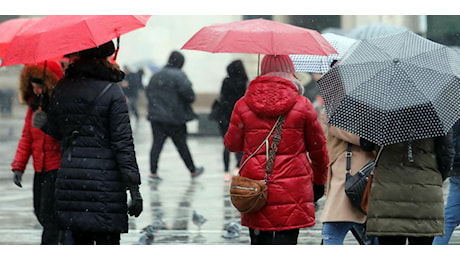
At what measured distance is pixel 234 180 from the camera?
6.59 meters

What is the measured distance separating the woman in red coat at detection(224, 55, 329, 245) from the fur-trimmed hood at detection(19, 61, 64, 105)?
181 cm

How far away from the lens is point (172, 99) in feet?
48.4

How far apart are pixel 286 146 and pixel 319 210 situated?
16.1ft

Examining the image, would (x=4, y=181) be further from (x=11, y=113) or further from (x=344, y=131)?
(x=11, y=113)

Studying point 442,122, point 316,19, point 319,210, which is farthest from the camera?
point 316,19

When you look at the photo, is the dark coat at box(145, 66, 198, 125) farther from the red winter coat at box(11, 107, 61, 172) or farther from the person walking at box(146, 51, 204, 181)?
the red winter coat at box(11, 107, 61, 172)

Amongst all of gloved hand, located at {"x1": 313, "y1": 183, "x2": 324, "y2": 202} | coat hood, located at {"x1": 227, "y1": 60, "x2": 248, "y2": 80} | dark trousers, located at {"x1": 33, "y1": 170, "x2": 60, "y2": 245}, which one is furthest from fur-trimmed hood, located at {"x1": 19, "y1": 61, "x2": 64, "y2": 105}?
coat hood, located at {"x1": 227, "y1": 60, "x2": 248, "y2": 80}

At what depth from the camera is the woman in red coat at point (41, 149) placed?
7625 millimetres

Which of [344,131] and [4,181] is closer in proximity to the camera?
[344,131]

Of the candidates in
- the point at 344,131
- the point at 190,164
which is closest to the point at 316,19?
the point at 190,164

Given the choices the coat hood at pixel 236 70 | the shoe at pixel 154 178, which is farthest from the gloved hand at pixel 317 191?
the shoe at pixel 154 178

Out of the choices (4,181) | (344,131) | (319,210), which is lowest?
(4,181)

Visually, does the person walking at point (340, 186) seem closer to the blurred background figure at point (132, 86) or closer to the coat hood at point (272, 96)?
the coat hood at point (272, 96)
